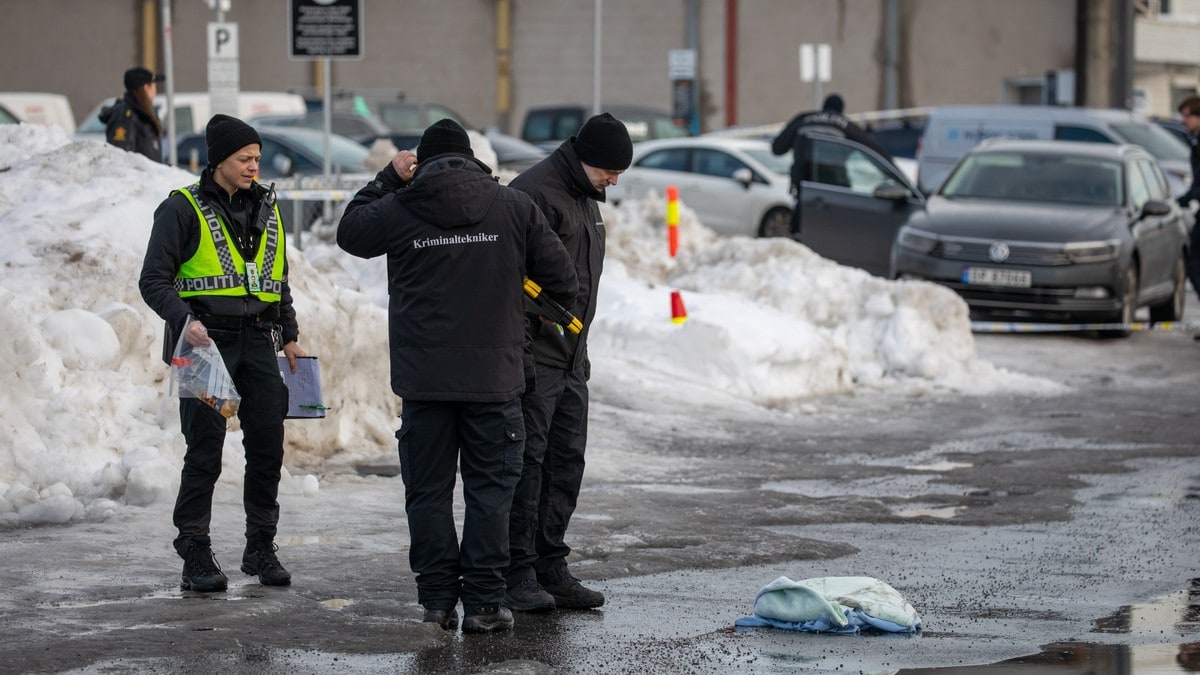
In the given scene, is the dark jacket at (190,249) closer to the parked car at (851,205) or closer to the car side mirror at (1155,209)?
the car side mirror at (1155,209)

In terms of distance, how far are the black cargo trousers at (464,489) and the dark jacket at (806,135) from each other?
40.6 feet

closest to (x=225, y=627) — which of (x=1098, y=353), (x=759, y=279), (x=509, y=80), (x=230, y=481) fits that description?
(x=230, y=481)

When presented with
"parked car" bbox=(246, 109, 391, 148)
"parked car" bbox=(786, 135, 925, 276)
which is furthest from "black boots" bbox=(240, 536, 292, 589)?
"parked car" bbox=(246, 109, 391, 148)

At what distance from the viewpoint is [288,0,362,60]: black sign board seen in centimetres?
1648

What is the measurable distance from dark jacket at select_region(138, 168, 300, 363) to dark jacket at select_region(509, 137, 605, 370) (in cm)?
95

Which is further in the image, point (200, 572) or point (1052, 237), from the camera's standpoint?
point (1052, 237)

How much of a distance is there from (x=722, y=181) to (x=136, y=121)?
11.3m

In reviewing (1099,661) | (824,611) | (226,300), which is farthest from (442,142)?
(1099,661)

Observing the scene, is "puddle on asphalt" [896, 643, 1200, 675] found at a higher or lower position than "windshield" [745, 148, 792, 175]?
lower

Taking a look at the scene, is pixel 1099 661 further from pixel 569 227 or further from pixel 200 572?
pixel 200 572

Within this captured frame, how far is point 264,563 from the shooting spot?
22.6ft

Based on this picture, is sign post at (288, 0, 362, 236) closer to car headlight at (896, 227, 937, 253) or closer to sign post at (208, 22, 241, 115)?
sign post at (208, 22, 241, 115)

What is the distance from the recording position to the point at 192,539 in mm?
6758

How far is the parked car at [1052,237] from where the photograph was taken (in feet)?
52.6
